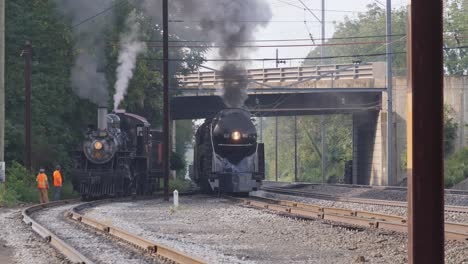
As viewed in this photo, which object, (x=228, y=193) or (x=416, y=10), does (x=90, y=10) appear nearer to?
(x=228, y=193)

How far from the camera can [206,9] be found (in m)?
37.0

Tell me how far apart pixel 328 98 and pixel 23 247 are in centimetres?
4214

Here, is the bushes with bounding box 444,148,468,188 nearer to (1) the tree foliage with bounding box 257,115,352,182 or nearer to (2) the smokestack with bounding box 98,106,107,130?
(2) the smokestack with bounding box 98,106,107,130

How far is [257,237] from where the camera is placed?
1638 cm

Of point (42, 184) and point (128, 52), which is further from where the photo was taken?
point (128, 52)

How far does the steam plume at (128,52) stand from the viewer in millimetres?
39716

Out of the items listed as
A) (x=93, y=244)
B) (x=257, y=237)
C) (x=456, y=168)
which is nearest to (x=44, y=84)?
(x=456, y=168)

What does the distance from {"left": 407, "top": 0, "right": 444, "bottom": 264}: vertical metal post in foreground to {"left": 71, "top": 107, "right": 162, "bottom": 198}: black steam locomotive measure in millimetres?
25549

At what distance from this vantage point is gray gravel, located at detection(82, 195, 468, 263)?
12.8 m

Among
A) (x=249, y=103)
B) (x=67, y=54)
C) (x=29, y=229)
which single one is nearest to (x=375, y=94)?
(x=249, y=103)

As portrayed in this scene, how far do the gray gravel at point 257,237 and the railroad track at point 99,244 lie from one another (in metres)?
0.63

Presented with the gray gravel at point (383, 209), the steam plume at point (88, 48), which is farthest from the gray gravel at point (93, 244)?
the steam plume at point (88, 48)

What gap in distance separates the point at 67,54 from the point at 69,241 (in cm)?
2645

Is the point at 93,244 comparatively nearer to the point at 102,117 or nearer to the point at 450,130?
the point at 102,117
